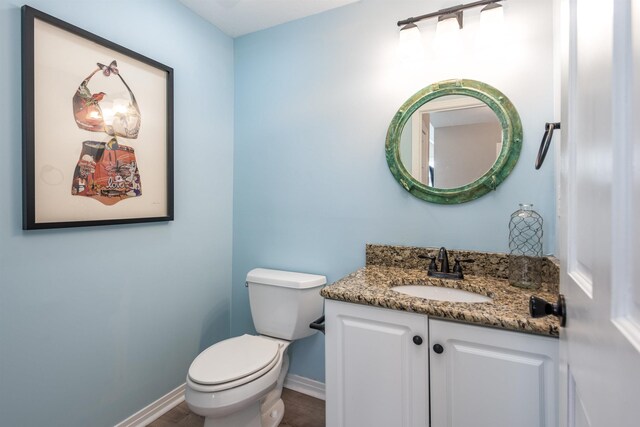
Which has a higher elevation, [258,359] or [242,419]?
[258,359]

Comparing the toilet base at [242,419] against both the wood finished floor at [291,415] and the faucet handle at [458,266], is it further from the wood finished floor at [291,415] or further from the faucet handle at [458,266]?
the faucet handle at [458,266]

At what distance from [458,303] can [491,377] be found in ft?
0.79

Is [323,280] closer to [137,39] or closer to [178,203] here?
[178,203]

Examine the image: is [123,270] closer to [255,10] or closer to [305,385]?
[305,385]

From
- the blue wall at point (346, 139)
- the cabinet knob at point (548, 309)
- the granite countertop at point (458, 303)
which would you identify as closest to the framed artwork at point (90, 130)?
the blue wall at point (346, 139)

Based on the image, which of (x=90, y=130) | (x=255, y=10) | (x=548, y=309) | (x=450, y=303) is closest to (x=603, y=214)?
(x=548, y=309)

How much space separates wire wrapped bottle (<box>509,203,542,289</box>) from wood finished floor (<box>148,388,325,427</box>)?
4.12 ft

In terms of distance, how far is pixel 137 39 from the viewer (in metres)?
1.61

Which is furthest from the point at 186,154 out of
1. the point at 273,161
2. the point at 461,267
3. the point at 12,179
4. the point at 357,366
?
the point at 461,267

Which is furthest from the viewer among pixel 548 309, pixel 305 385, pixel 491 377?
pixel 305 385

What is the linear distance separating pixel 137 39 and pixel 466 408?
7.15ft

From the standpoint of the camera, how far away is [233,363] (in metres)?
1.40

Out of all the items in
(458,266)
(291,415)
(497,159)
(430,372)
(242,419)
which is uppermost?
(497,159)

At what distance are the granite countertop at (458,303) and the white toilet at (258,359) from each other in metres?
0.42
